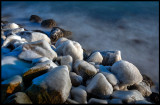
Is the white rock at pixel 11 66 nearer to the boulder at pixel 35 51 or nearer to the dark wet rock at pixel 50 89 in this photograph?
the boulder at pixel 35 51

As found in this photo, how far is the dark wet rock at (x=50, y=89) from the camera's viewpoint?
7.23 feet

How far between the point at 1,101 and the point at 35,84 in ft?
1.58

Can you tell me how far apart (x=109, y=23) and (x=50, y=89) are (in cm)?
716

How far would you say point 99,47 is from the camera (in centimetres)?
616

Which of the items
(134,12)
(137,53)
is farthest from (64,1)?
(137,53)

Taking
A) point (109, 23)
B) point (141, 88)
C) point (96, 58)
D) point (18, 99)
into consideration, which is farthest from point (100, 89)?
point (109, 23)

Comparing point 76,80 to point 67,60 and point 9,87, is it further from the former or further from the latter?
point 9,87

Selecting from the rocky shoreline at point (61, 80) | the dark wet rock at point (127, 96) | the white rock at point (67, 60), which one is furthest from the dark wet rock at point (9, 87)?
the dark wet rock at point (127, 96)

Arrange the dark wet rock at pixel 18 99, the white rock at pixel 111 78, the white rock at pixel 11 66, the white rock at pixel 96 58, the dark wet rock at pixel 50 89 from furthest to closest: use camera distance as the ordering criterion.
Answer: the white rock at pixel 96 58
the white rock at pixel 111 78
the white rock at pixel 11 66
the dark wet rock at pixel 50 89
the dark wet rock at pixel 18 99

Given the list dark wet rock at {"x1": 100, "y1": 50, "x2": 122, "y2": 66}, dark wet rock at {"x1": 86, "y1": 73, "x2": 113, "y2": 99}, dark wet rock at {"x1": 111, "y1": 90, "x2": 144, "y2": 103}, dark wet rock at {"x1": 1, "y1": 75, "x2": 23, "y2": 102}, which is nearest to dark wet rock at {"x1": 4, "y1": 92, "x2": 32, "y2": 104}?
dark wet rock at {"x1": 1, "y1": 75, "x2": 23, "y2": 102}

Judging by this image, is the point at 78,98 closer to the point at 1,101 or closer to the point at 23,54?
the point at 1,101

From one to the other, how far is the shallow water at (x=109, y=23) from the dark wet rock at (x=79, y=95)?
247 cm

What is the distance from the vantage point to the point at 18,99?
6.83 ft

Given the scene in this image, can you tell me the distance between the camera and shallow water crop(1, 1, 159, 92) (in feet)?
19.5
